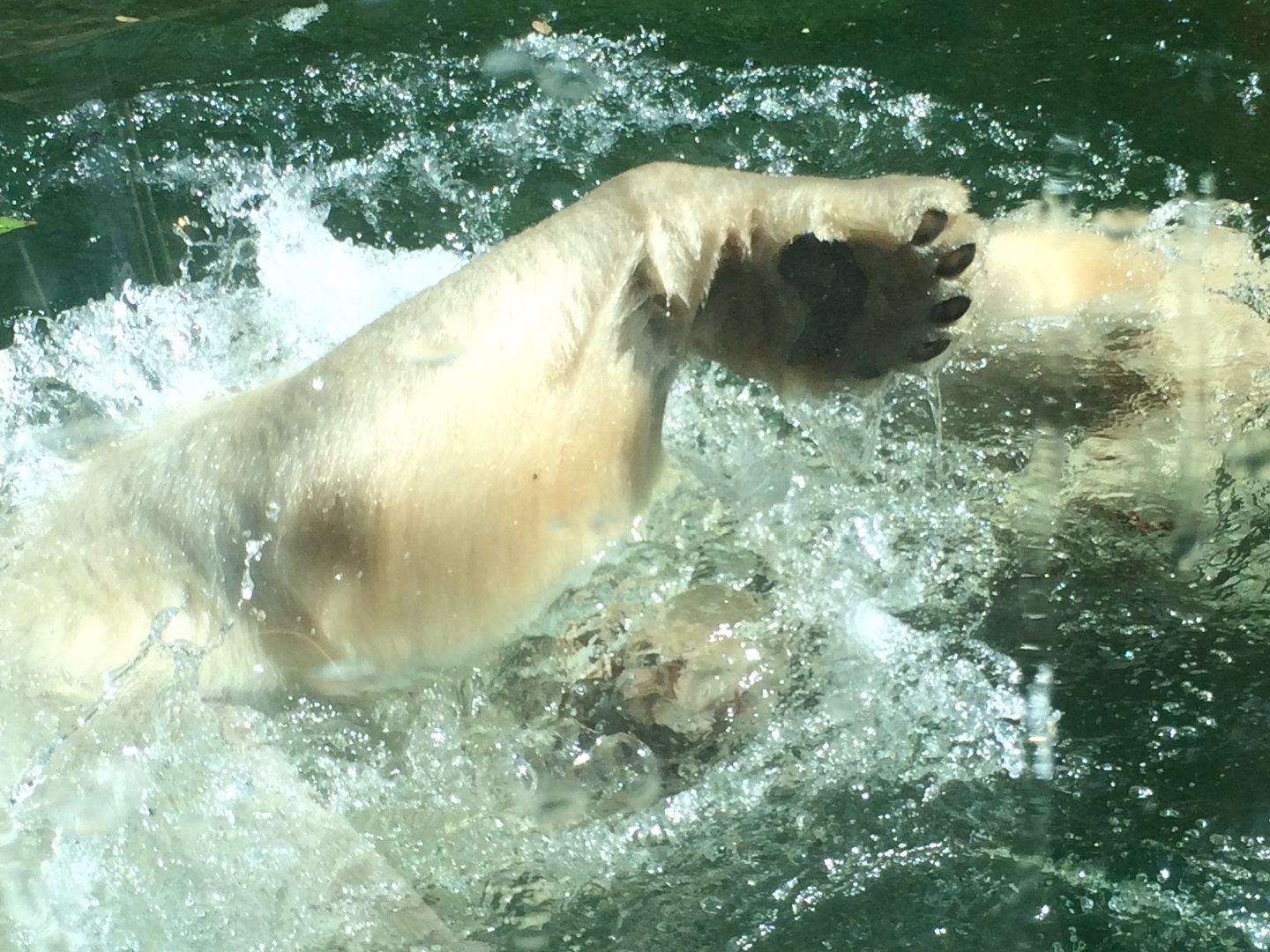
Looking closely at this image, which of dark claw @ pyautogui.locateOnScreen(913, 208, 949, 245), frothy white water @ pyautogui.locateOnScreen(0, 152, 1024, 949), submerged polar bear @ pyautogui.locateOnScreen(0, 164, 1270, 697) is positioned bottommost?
frothy white water @ pyautogui.locateOnScreen(0, 152, 1024, 949)

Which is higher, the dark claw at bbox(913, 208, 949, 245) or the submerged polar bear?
the dark claw at bbox(913, 208, 949, 245)

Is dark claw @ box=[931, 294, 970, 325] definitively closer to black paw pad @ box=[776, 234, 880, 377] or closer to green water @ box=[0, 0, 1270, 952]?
black paw pad @ box=[776, 234, 880, 377]

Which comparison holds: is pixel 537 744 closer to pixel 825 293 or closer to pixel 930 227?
pixel 825 293

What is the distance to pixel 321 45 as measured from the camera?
16.7ft

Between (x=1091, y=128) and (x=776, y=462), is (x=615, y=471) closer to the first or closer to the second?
(x=776, y=462)

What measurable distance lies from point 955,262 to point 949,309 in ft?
0.24

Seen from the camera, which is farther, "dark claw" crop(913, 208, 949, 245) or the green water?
the green water

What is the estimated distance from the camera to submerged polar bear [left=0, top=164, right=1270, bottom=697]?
210 cm

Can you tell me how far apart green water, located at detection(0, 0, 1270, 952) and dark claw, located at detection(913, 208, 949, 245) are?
0.90 m

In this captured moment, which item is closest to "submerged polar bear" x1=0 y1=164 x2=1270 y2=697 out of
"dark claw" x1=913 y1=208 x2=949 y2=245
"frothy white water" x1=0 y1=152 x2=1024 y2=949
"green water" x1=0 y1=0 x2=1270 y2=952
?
"dark claw" x1=913 y1=208 x2=949 y2=245

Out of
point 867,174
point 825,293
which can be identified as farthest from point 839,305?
point 867,174

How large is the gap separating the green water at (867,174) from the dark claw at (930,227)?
2.97 feet

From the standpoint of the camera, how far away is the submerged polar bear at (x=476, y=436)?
6.89 feet

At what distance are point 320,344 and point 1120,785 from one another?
2211mm
